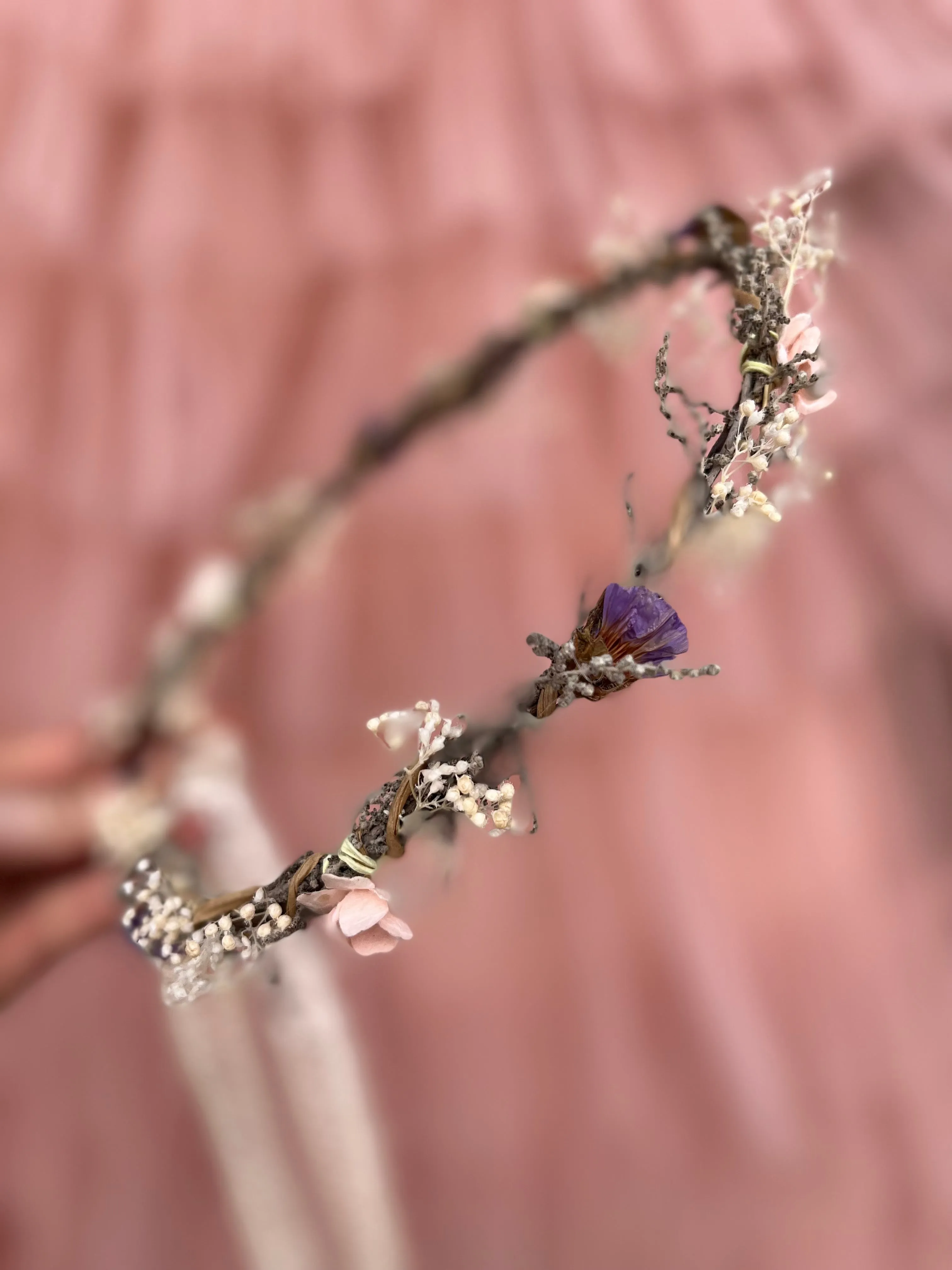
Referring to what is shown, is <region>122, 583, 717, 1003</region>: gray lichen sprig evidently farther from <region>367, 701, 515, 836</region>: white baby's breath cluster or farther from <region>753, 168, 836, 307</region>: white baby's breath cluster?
<region>753, 168, 836, 307</region>: white baby's breath cluster

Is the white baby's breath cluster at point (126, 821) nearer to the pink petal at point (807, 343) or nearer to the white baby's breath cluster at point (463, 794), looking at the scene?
the white baby's breath cluster at point (463, 794)

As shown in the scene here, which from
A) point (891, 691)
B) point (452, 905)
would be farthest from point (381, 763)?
point (891, 691)

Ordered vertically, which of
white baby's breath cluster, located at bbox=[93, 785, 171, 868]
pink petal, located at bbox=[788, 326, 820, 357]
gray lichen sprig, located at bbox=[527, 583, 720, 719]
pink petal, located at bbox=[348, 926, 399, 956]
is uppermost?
white baby's breath cluster, located at bbox=[93, 785, 171, 868]

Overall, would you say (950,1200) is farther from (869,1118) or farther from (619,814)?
(619,814)

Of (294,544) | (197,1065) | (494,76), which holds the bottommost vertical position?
(197,1065)

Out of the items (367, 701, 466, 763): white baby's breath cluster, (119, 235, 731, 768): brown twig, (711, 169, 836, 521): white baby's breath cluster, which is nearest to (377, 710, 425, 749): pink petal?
(367, 701, 466, 763): white baby's breath cluster

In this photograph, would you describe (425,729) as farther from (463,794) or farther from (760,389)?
(760,389)

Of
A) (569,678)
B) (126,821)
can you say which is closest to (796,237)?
(569,678)
